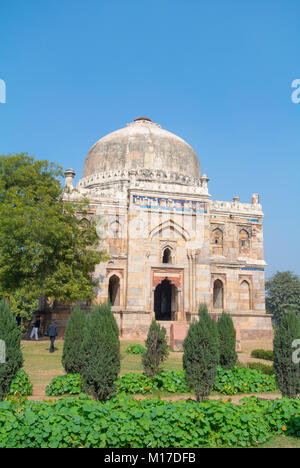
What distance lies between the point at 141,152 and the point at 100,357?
22227mm

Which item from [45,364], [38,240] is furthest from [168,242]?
[45,364]

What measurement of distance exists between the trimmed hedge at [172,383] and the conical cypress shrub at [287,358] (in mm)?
1527

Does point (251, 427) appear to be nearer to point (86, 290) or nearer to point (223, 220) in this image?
point (86, 290)

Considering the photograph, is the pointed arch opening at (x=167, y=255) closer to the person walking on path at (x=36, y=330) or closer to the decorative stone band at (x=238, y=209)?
the decorative stone band at (x=238, y=209)

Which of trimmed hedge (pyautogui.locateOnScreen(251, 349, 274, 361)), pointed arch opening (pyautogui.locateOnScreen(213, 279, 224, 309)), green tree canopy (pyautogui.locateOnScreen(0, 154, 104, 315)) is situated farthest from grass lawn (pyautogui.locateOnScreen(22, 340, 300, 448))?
pointed arch opening (pyautogui.locateOnScreen(213, 279, 224, 309))

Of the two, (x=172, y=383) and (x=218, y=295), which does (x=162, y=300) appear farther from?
(x=172, y=383)

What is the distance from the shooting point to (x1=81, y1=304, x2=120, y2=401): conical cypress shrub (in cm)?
841

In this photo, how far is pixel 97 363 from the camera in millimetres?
8477

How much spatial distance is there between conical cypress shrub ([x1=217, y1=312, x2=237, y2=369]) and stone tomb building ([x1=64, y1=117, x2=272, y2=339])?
9.71m

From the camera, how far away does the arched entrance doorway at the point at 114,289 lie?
80.9 feet

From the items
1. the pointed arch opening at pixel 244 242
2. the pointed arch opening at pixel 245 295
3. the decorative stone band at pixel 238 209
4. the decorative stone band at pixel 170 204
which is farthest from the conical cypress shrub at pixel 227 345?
the pointed arch opening at pixel 244 242
